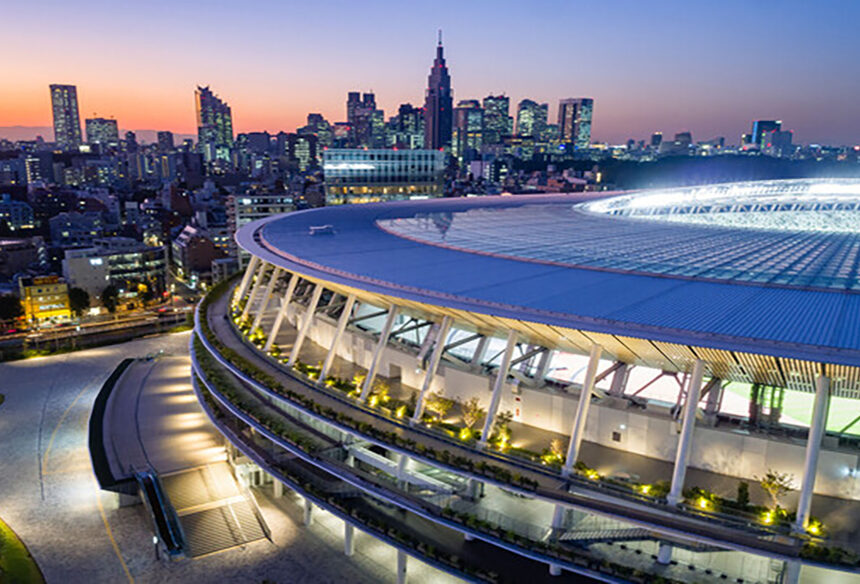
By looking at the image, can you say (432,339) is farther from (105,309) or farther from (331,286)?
(105,309)

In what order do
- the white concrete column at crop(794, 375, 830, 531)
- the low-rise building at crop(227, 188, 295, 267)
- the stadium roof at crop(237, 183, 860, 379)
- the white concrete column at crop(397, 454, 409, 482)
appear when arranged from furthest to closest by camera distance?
the low-rise building at crop(227, 188, 295, 267), the white concrete column at crop(397, 454, 409, 482), the stadium roof at crop(237, 183, 860, 379), the white concrete column at crop(794, 375, 830, 531)

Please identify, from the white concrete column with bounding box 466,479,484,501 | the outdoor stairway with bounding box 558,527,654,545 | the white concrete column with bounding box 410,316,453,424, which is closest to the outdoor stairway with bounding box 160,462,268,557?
the white concrete column with bounding box 410,316,453,424

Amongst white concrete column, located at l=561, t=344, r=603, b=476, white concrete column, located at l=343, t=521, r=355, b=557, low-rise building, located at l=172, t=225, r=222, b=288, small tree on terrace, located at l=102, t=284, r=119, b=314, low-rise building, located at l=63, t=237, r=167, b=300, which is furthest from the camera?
low-rise building, located at l=172, t=225, r=222, b=288

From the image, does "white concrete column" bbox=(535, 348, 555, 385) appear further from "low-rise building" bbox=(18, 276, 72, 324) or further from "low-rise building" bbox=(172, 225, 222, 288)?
"low-rise building" bbox=(172, 225, 222, 288)

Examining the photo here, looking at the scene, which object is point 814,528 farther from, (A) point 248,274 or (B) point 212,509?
(A) point 248,274

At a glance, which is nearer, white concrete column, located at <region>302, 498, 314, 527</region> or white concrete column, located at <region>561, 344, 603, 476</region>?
white concrete column, located at <region>561, 344, 603, 476</region>

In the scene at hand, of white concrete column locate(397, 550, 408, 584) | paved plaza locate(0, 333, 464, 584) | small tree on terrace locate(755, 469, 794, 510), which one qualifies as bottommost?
paved plaza locate(0, 333, 464, 584)

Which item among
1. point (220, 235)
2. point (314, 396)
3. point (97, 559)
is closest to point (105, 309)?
point (220, 235)
